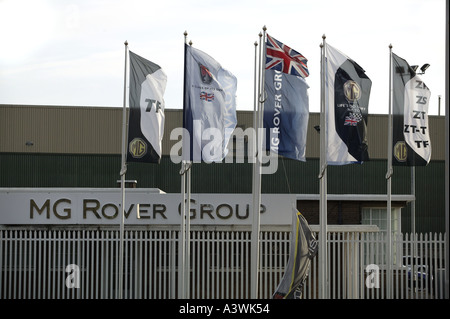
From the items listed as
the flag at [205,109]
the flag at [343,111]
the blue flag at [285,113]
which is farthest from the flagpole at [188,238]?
the flag at [343,111]

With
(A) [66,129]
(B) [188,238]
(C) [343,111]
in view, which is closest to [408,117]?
(C) [343,111]

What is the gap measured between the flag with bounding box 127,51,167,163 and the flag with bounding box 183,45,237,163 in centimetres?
79

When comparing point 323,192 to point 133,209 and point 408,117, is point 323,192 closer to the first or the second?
point 408,117

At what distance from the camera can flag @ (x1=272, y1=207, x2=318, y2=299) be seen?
20359 mm

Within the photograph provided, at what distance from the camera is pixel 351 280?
23297 millimetres

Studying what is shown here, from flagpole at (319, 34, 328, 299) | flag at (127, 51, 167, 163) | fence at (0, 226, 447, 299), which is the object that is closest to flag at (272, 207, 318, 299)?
flagpole at (319, 34, 328, 299)

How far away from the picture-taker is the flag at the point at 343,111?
21.4m

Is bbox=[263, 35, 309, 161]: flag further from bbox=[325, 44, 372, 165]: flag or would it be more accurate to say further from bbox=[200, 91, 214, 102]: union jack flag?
bbox=[200, 91, 214, 102]: union jack flag

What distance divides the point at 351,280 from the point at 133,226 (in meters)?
6.20

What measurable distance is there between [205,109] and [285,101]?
1.94m

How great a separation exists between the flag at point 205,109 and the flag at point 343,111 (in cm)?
246

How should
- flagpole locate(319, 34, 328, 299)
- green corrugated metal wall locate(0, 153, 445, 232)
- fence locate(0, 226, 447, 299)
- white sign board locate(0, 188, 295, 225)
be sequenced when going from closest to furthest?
flagpole locate(319, 34, 328, 299) < fence locate(0, 226, 447, 299) < white sign board locate(0, 188, 295, 225) < green corrugated metal wall locate(0, 153, 445, 232)
